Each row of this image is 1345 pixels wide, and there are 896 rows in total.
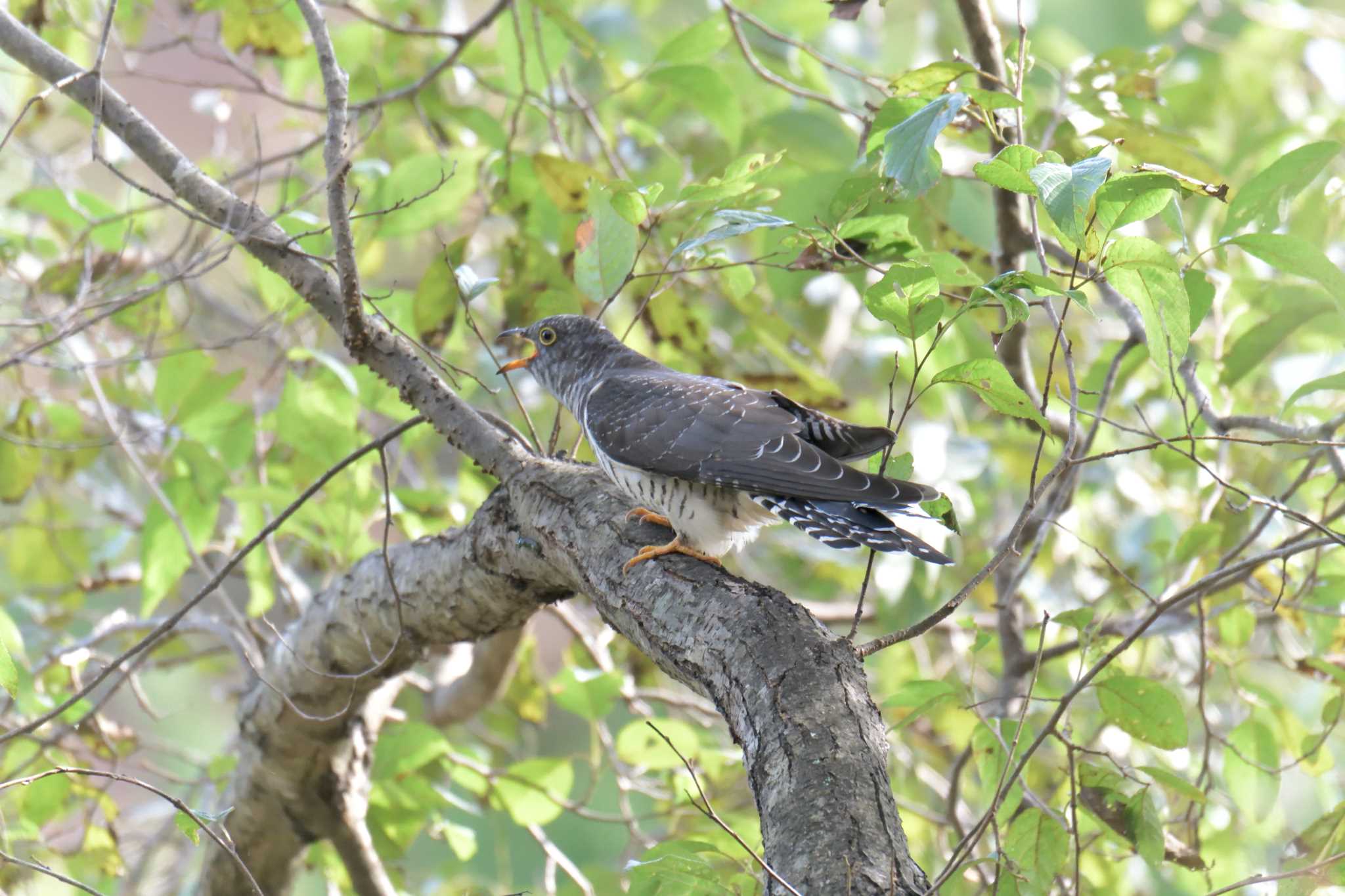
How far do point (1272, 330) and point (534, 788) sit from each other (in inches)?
85.3

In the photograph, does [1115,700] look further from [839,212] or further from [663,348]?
[663,348]

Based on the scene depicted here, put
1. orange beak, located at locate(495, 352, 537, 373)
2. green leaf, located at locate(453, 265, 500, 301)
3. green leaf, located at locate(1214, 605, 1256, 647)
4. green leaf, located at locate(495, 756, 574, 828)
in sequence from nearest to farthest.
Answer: green leaf, located at locate(453, 265, 500, 301), green leaf, located at locate(1214, 605, 1256, 647), green leaf, located at locate(495, 756, 574, 828), orange beak, located at locate(495, 352, 537, 373)

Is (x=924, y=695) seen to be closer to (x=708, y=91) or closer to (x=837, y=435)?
(x=837, y=435)

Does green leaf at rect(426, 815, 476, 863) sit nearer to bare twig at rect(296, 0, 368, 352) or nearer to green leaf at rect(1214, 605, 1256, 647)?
bare twig at rect(296, 0, 368, 352)

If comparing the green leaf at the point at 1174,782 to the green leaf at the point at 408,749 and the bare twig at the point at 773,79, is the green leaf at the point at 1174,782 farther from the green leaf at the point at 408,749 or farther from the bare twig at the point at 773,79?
the green leaf at the point at 408,749

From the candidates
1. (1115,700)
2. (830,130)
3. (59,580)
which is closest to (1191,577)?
(1115,700)

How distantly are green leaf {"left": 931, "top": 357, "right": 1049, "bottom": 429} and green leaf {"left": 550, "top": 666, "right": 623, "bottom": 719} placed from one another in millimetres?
1433

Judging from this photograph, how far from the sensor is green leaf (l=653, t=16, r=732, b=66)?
308cm

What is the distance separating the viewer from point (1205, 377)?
10.1ft

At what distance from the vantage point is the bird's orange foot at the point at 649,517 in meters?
2.36

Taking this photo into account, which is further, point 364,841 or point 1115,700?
point 364,841

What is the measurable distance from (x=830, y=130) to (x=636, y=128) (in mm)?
630

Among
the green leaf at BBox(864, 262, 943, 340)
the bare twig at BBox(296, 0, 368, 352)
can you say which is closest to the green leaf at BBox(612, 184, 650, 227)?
the bare twig at BBox(296, 0, 368, 352)

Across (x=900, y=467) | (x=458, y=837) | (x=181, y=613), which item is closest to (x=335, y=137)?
Result: (x=181, y=613)
